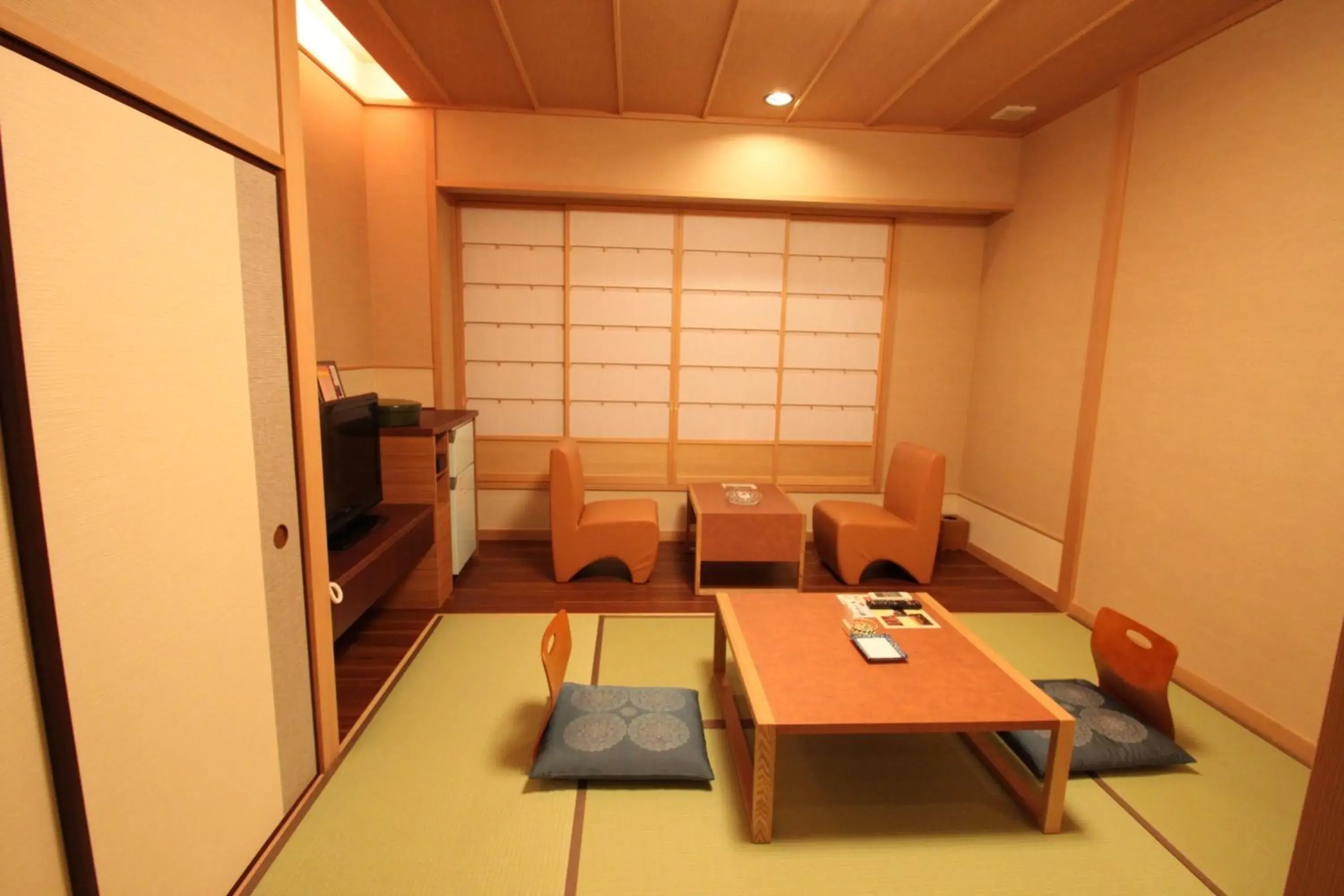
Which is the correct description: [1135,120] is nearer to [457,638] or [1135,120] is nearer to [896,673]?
[896,673]

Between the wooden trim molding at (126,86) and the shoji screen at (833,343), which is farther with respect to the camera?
the shoji screen at (833,343)

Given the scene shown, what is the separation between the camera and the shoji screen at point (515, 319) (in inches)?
164

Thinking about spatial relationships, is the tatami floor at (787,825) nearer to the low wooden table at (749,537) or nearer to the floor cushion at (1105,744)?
the floor cushion at (1105,744)

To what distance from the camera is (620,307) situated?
429 cm

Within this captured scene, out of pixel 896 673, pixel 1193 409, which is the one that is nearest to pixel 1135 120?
pixel 1193 409

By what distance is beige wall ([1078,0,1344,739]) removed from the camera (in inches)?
84.5

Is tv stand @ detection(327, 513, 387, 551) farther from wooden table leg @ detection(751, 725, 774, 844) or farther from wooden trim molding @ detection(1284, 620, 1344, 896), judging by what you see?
wooden trim molding @ detection(1284, 620, 1344, 896)

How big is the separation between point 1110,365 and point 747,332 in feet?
7.16

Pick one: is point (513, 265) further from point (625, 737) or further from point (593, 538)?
point (625, 737)

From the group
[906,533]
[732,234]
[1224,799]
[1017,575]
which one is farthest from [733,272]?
[1224,799]

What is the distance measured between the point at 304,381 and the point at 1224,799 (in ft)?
10.3

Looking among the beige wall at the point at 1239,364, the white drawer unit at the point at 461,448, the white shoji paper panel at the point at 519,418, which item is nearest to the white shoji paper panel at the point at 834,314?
the beige wall at the point at 1239,364

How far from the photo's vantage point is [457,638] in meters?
2.89

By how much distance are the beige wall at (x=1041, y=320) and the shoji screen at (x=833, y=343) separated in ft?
2.49
